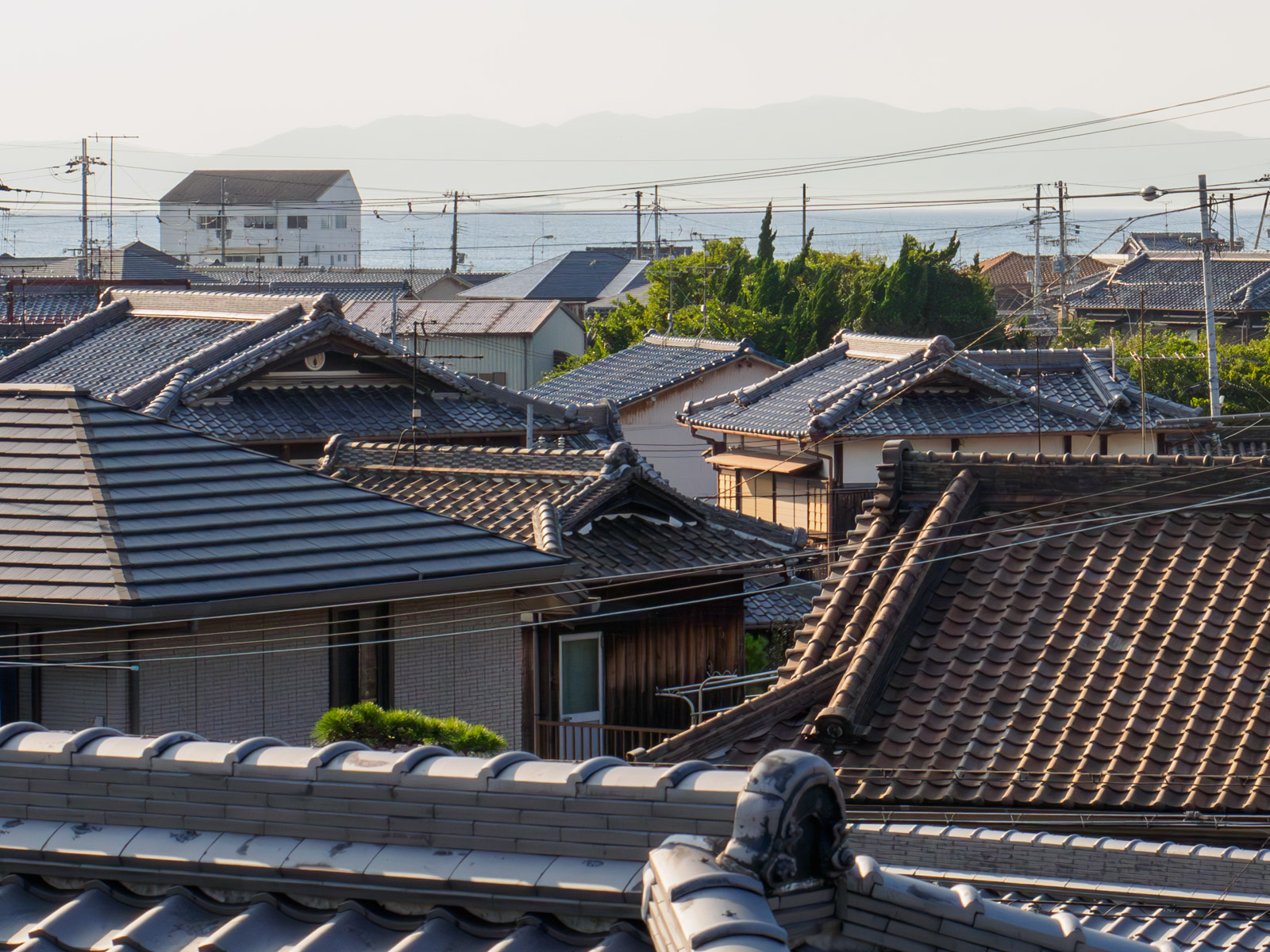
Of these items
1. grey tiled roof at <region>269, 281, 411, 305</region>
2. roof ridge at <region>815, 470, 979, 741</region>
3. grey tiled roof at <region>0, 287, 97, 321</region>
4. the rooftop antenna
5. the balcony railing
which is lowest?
the balcony railing

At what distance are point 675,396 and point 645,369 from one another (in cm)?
199

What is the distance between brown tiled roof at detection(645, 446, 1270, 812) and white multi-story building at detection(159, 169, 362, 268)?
9719cm

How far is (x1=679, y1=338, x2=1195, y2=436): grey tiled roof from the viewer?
29.3 meters

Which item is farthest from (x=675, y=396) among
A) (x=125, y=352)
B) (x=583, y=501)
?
(x=583, y=501)

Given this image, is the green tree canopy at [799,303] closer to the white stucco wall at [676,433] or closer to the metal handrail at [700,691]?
the white stucco wall at [676,433]

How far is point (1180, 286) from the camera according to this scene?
215ft

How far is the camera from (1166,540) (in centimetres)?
1049

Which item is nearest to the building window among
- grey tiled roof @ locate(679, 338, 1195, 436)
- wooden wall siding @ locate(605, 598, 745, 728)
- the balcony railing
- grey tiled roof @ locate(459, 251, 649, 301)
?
the balcony railing

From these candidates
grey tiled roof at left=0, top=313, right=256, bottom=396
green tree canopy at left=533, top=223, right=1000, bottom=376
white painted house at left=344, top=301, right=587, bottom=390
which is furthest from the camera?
white painted house at left=344, top=301, right=587, bottom=390

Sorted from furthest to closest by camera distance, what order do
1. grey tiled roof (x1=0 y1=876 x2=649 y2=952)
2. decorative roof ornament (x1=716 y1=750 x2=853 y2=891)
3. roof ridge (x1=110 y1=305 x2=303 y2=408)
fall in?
1. roof ridge (x1=110 y1=305 x2=303 y2=408)
2. grey tiled roof (x1=0 y1=876 x2=649 y2=952)
3. decorative roof ornament (x1=716 y1=750 x2=853 y2=891)

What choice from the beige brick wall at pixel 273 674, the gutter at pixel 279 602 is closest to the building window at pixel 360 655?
the beige brick wall at pixel 273 674

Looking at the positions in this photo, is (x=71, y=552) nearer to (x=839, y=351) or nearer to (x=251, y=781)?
(x=251, y=781)

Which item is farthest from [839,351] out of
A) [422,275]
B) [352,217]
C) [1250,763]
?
[352,217]

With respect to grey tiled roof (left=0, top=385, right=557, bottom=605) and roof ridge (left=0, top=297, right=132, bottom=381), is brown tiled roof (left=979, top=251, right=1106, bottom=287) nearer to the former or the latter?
roof ridge (left=0, top=297, right=132, bottom=381)
